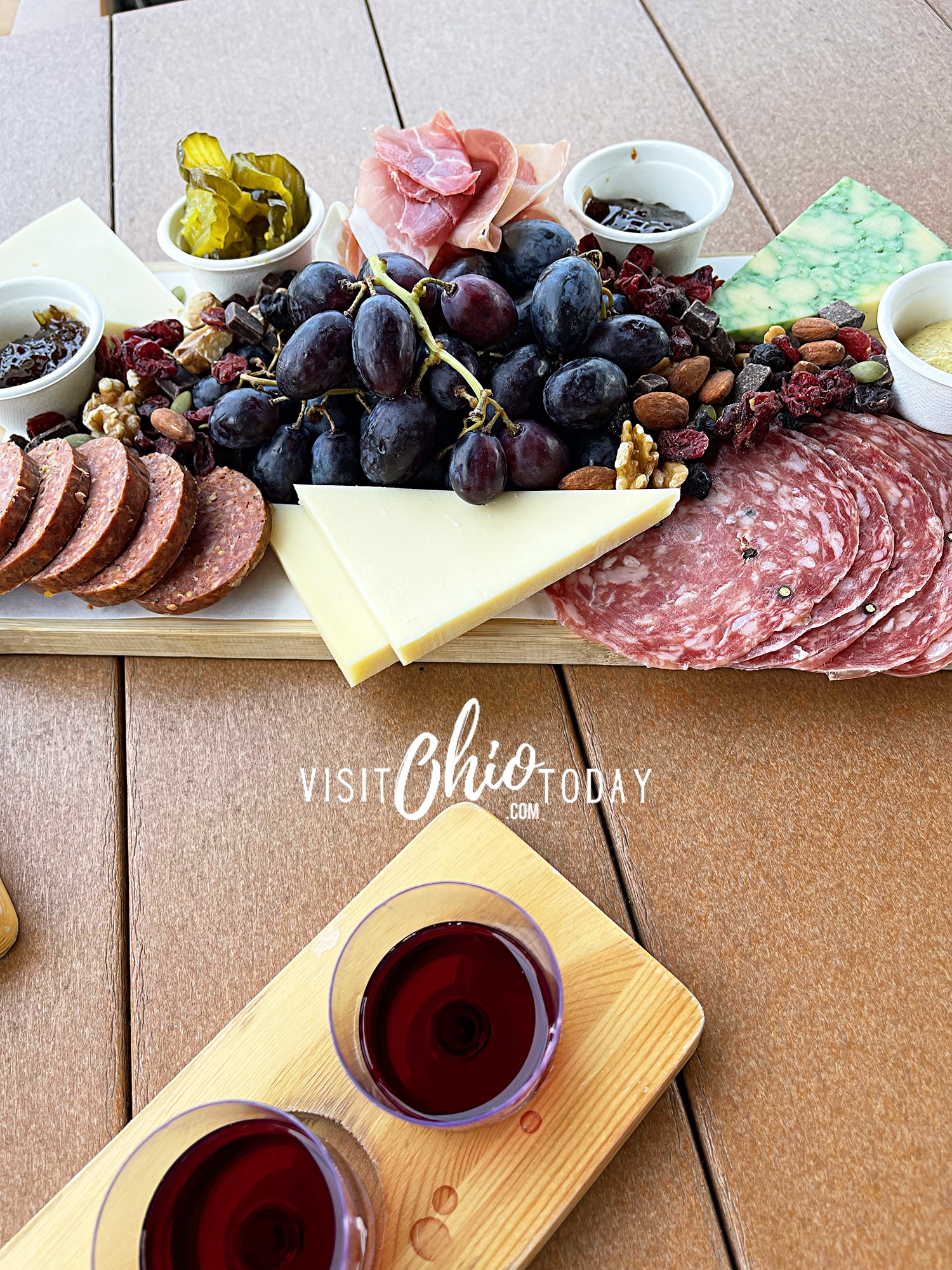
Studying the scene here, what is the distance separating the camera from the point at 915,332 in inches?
45.5

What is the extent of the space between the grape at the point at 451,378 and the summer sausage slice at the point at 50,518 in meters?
0.42

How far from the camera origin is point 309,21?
1968 mm

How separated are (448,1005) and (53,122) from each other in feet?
6.16

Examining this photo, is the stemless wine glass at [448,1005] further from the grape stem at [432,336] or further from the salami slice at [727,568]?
the grape stem at [432,336]

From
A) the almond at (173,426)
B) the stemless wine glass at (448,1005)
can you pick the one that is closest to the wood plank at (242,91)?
the almond at (173,426)

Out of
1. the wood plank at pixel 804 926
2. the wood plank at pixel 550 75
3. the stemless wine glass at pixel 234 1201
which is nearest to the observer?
the stemless wine glass at pixel 234 1201

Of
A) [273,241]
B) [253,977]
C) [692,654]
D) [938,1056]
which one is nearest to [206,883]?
[253,977]

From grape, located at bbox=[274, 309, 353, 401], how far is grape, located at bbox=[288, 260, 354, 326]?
38mm

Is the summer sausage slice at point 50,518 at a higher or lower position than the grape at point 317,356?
lower

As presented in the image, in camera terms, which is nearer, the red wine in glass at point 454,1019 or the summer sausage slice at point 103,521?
the red wine in glass at point 454,1019

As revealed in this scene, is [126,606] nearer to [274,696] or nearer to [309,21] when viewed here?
[274,696]

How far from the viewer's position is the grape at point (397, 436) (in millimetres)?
1008

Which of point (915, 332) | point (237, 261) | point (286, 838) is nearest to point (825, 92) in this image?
point (915, 332)

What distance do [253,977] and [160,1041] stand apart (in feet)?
0.31
